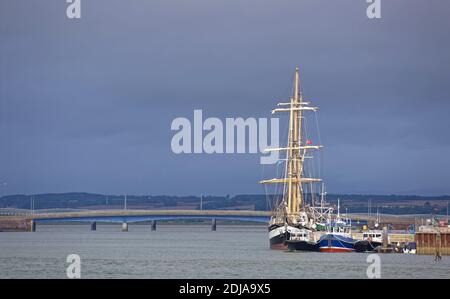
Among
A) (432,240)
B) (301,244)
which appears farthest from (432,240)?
(301,244)

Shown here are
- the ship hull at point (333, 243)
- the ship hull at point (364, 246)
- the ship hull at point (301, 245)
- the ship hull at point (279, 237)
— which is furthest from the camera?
the ship hull at point (279, 237)

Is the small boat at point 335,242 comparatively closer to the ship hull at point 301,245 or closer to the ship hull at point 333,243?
the ship hull at point 333,243

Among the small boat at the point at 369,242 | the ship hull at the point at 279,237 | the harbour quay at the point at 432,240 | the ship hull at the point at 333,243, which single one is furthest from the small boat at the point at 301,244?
the harbour quay at the point at 432,240

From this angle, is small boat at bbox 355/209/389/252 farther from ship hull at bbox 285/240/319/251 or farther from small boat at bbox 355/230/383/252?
ship hull at bbox 285/240/319/251

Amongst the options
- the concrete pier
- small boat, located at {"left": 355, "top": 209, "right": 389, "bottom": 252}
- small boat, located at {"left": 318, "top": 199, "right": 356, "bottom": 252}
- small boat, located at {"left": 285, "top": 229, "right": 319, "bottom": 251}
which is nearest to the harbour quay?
the concrete pier

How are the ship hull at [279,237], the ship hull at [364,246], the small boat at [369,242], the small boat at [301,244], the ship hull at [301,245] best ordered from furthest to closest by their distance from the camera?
the ship hull at [279,237] < the ship hull at [301,245] < the small boat at [301,244] < the small boat at [369,242] < the ship hull at [364,246]

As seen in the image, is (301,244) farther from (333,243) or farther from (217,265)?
(217,265)

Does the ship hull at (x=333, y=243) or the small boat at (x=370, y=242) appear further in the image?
the small boat at (x=370, y=242)

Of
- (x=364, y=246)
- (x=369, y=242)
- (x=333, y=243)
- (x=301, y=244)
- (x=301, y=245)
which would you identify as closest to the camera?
(x=333, y=243)
